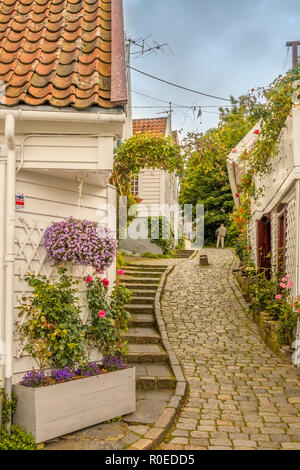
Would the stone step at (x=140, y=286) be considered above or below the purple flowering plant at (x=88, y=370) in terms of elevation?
above

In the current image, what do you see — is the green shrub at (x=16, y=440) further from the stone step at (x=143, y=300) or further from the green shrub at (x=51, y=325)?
the stone step at (x=143, y=300)

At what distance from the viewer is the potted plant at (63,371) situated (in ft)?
14.2

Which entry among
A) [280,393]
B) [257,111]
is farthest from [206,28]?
[280,393]

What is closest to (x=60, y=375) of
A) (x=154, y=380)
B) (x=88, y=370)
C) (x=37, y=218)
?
(x=88, y=370)

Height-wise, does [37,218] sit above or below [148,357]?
above

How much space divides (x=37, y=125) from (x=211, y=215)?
25410mm

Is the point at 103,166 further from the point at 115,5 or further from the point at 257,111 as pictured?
the point at 257,111

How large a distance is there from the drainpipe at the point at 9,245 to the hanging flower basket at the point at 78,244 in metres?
0.47

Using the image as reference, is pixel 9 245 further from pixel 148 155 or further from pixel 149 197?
pixel 149 197

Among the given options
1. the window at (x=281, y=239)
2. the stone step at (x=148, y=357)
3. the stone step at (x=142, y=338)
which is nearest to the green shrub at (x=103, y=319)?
the stone step at (x=148, y=357)

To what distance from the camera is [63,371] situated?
464 centimetres

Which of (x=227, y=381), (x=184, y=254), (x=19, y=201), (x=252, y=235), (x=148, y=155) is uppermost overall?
(x=148, y=155)

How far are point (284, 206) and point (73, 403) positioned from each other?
19.4 feet
